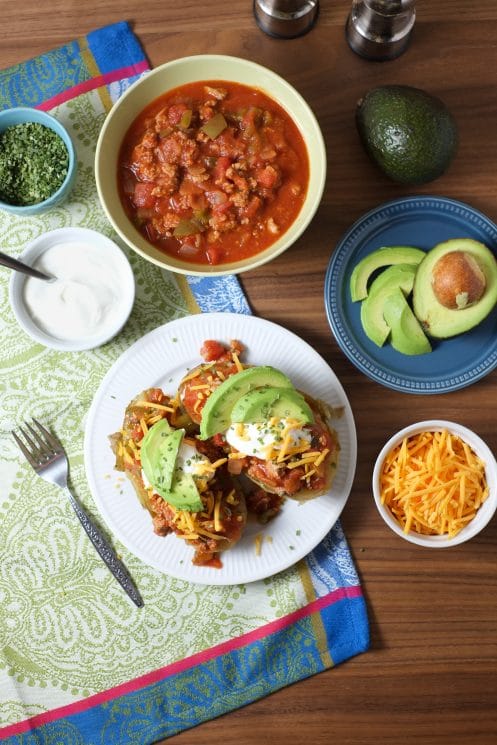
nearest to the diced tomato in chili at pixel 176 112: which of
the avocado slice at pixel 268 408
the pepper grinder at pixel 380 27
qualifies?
the pepper grinder at pixel 380 27

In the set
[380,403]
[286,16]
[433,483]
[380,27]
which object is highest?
[286,16]

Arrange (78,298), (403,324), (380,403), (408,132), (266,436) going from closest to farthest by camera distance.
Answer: (266,436), (408,132), (403,324), (78,298), (380,403)

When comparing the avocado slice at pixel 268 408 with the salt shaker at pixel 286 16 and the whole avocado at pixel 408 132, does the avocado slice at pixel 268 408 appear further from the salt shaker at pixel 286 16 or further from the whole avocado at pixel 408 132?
the salt shaker at pixel 286 16

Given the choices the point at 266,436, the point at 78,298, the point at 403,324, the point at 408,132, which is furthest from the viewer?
the point at 78,298

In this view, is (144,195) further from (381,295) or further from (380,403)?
(380,403)

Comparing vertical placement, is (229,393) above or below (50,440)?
above

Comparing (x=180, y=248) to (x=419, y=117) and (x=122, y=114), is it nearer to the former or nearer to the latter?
(x=122, y=114)

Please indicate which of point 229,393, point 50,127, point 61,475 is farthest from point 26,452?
point 50,127

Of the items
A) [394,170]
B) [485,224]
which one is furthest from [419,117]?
[485,224]

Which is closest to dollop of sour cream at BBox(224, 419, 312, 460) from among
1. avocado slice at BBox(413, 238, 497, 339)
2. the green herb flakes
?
avocado slice at BBox(413, 238, 497, 339)
